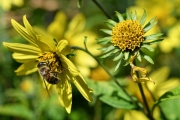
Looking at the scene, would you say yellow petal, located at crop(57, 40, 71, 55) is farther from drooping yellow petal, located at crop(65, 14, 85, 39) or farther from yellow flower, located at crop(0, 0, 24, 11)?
yellow flower, located at crop(0, 0, 24, 11)

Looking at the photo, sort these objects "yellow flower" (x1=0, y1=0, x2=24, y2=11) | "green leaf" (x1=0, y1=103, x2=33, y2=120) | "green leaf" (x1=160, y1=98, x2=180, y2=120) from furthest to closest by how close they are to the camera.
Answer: "yellow flower" (x1=0, y1=0, x2=24, y2=11), "green leaf" (x1=0, y1=103, x2=33, y2=120), "green leaf" (x1=160, y1=98, x2=180, y2=120)

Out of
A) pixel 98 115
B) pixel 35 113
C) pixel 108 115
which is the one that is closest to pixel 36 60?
pixel 35 113

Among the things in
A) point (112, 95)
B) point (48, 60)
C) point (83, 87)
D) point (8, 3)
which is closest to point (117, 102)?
point (112, 95)

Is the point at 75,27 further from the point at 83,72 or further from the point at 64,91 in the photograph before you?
the point at 64,91

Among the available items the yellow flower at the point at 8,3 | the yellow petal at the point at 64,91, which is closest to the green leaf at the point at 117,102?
the yellow petal at the point at 64,91

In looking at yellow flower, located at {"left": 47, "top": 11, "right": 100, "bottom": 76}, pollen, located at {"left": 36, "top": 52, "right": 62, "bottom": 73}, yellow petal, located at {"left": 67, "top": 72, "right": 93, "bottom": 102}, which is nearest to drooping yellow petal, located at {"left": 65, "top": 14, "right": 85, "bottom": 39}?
yellow flower, located at {"left": 47, "top": 11, "right": 100, "bottom": 76}

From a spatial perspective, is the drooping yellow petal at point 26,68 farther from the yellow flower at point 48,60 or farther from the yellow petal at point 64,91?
the yellow petal at point 64,91
